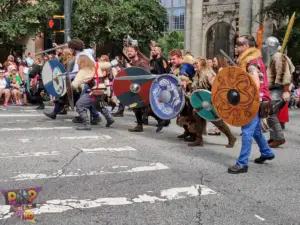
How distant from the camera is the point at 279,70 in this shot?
25.1 ft

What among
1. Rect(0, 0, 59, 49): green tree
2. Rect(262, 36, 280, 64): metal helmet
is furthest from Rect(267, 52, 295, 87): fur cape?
Rect(0, 0, 59, 49): green tree

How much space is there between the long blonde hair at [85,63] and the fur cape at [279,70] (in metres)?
3.33

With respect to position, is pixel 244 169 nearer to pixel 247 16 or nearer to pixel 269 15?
pixel 269 15

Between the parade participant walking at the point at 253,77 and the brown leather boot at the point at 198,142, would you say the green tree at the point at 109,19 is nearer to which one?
the brown leather boot at the point at 198,142

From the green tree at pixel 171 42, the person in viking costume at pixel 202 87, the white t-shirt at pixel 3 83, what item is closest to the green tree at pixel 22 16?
the white t-shirt at pixel 3 83

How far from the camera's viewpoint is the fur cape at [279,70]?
7.59 metres

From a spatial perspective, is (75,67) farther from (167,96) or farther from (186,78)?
(186,78)

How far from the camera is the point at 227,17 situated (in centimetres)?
3891

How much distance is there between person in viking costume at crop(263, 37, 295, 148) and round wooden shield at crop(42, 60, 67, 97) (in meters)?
4.33

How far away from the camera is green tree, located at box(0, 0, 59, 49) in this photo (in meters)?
25.4

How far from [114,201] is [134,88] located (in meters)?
4.29

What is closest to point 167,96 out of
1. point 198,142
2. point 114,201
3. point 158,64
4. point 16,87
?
point 198,142

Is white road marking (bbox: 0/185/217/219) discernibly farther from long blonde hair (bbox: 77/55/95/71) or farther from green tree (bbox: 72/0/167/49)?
green tree (bbox: 72/0/167/49)

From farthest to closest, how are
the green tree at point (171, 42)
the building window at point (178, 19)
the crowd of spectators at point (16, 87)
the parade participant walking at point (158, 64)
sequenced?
the building window at point (178, 19) → the green tree at point (171, 42) → the crowd of spectators at point (16, 87) → the parade participant walking at point (158, 64)
